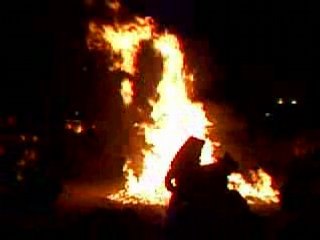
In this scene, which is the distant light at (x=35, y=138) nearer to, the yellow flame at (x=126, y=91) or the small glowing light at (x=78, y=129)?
the small glowing light at (x=78, y=129)

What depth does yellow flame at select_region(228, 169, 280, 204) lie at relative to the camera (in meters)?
14.0

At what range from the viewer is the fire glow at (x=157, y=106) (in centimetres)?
1450

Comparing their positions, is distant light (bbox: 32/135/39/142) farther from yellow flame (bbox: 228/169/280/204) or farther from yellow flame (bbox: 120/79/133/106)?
yellow flame (bbox: 228/169/280/204)

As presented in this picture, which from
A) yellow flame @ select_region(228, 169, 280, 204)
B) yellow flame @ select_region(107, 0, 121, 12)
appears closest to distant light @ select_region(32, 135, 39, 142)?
yellow flame @ select_region(107, 0, 121, 12)

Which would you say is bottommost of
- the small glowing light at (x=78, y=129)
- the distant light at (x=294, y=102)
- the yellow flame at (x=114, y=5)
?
the small glowing light at (x=78, y=129)

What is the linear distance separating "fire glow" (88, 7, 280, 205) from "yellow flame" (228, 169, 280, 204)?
0.48 ft

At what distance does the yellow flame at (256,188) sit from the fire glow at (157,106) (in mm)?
148

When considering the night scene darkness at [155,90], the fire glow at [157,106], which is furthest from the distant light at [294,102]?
the fire glow at [157,106]

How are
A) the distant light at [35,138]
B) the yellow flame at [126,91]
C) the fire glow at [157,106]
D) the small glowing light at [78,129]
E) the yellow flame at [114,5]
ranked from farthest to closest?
the yellow flame at [126,91] < the small glowing light at [78,129] < the yellow flame at [114,5] < the distant light at [35,138] < the fire glow at [157,106]

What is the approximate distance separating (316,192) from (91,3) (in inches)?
283

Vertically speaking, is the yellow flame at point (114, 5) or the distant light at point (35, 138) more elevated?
the yellow flame at point (114, 5)

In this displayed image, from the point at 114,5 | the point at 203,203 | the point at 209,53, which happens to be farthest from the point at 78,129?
the point at 203,203

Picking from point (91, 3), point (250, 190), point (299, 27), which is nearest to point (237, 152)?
point (250, 190)

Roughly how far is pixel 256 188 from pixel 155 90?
11.4 feet
